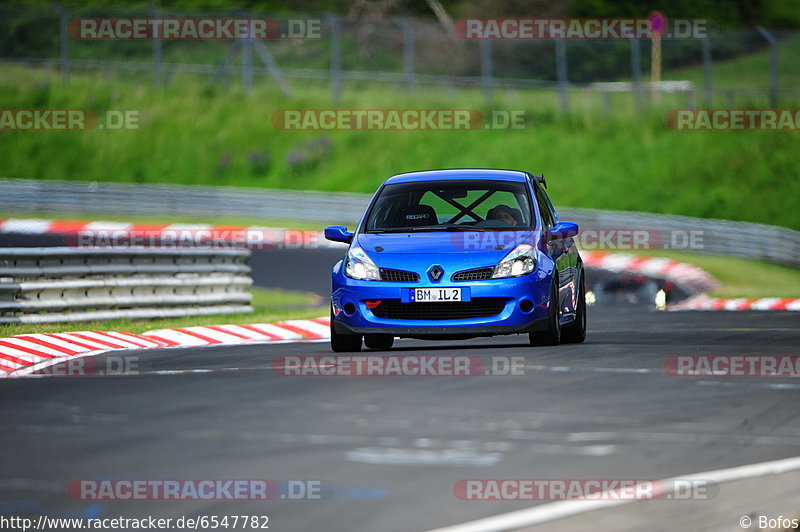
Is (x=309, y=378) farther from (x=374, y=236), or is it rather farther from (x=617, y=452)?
(x=617, y=452)

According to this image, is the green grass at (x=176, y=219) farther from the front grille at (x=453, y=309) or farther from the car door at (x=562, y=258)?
the front grille at (x=453, y=309)

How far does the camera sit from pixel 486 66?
4462cm

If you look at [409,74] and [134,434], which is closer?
[134,434]

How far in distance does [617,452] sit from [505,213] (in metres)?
6.11

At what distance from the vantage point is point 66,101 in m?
49.7

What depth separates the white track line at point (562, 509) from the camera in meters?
5.57

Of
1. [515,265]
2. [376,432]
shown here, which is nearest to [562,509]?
[376,432]

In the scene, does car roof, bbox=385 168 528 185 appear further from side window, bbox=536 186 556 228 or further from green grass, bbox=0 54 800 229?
green grass, bbox=0 54 800 229

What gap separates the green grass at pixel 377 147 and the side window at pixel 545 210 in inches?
1055

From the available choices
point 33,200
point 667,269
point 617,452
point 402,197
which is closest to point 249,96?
point 33,200

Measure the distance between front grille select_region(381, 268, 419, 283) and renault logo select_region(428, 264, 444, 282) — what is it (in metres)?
0.12

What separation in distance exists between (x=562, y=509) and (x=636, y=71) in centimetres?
3750

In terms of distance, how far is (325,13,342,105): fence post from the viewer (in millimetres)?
43125

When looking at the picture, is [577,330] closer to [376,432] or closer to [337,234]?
[337,234]
